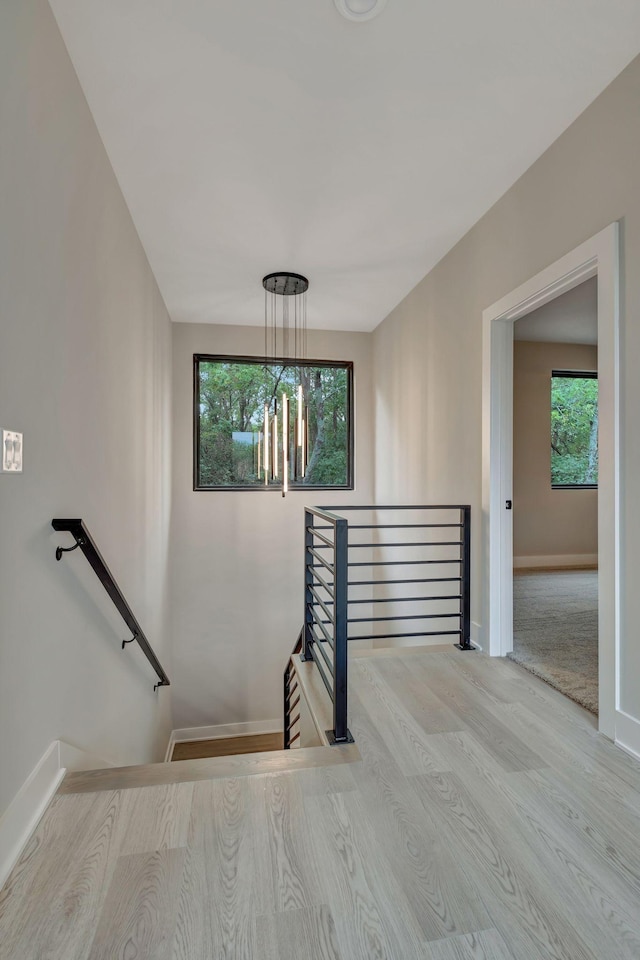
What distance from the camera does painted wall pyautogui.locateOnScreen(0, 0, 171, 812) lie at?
137cm

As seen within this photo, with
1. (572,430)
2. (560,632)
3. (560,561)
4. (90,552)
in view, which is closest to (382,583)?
(560,632)

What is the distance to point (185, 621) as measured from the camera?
5.01 meters

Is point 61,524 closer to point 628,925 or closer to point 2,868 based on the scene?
point 2,868

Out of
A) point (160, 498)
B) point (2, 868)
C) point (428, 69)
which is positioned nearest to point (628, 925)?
point (2, 868)

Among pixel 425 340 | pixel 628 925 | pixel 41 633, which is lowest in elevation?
pixel 628 925

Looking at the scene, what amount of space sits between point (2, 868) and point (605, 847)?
5.14ft

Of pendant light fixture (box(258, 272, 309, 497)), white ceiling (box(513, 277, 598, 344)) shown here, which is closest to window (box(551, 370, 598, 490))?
white ceiling (box(513, 277, 598, 344))

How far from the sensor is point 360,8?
164 cm

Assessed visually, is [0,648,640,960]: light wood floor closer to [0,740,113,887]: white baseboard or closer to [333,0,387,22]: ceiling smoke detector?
[0,740,113,887]: white baseboard

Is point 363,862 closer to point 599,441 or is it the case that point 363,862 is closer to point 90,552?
point 90,552

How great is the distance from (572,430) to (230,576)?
13.3ft

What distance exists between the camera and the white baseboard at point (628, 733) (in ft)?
5.87

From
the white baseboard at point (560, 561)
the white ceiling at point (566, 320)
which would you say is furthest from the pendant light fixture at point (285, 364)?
the white baseboard at point (560, 561)

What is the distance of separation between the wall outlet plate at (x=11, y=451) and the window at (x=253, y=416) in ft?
12.2
